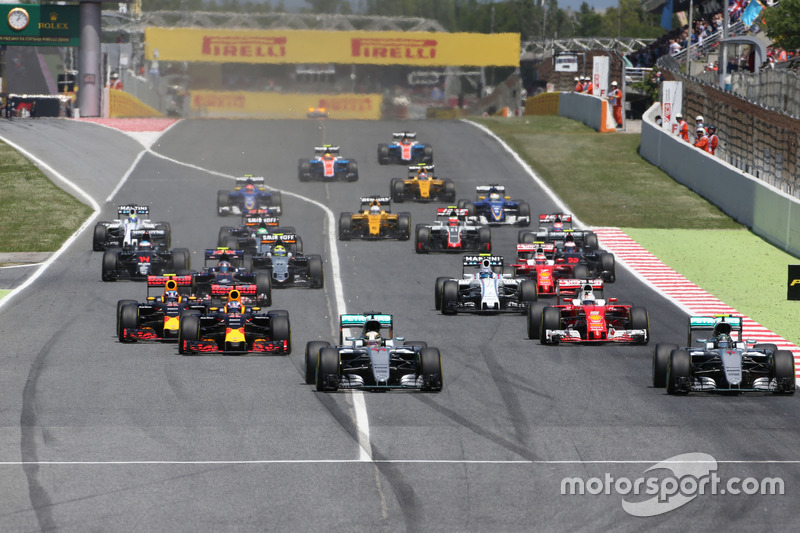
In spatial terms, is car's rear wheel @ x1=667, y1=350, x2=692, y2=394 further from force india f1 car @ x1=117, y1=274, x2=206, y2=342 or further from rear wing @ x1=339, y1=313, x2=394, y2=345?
force india f1 car @ x1=117, y1=274, x2=206, y2=342

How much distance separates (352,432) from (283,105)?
74418 millimetres

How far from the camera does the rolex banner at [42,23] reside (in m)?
73.9

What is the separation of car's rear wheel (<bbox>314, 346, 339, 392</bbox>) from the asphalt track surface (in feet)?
0.80

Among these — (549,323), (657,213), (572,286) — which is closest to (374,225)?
(657,213)

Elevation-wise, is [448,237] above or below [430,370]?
above

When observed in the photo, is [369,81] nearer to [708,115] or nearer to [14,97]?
[14,97]

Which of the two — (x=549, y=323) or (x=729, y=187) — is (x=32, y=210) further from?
(x=549, y=323)

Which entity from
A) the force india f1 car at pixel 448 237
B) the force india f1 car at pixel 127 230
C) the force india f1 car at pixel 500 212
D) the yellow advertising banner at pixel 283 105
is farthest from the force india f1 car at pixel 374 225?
the yellow advertising banner at pixel 283 105

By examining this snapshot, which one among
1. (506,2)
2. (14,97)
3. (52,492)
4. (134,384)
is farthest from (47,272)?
(506,2)

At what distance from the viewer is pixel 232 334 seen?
25453mm

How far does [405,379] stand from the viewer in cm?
2264

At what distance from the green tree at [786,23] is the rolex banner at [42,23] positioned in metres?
35.9

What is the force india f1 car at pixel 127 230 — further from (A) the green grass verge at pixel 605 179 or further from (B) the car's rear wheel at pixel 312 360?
(B) the car's rear wheel at pixel 312 360

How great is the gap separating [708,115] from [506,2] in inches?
2364
